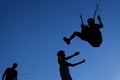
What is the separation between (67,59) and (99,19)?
3599 millimetres

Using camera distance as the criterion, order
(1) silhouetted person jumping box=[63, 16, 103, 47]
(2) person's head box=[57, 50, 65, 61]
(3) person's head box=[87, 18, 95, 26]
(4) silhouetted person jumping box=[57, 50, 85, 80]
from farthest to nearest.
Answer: (3) person's head box=[87, 18, 95, 26] → (1) silhouetted person jumping box=[63, 16, 103, 47] → (2) person's head box=[57, 50, 65, 61] → (4) silhouetted person jumping box=[57, 50, 85, 80]

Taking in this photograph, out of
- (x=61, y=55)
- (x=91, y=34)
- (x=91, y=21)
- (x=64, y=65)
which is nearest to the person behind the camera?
(x=64, y=65)

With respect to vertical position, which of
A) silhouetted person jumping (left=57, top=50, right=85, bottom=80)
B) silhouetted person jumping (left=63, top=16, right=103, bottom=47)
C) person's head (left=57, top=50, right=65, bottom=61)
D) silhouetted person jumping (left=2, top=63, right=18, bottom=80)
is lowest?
silhouetted person jumping (left=57, top=50, right=85, bottom=80)

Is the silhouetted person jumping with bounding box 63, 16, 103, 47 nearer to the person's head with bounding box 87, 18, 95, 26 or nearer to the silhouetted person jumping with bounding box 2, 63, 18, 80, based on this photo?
the person's head with bounding box 87, 18, 95, 26

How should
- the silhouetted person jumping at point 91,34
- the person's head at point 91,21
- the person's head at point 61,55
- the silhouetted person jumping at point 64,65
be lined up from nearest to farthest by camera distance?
the silhouetted person jumping at point 64,65, the person's head at point 61,55, the silhouetted person jumping at point 91,34, the person's head at point 91,21

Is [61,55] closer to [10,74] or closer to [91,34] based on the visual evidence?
[91,34]

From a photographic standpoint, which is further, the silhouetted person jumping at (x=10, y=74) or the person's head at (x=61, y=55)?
the silhouetted person jumping at (x=10, y=74)

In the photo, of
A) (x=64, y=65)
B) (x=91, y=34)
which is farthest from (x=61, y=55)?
(x=91, y=34)

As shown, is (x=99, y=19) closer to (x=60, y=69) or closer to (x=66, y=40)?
(x=66, y=40)

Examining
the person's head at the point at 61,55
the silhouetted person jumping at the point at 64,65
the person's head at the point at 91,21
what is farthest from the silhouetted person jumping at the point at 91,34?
the person's head at the point at 61,55

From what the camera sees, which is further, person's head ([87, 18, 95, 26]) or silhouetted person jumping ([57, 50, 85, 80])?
person's head ([87, 18, 95, 26])

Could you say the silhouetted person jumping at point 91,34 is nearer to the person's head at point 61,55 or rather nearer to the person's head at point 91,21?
the person's head at point 91,21

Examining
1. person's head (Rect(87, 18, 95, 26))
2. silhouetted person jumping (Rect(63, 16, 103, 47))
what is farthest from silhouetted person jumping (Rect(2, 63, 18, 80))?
person's head (Rect(87, 18, 95, 26))

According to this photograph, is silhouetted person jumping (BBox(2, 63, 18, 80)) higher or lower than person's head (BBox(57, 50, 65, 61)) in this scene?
higher
